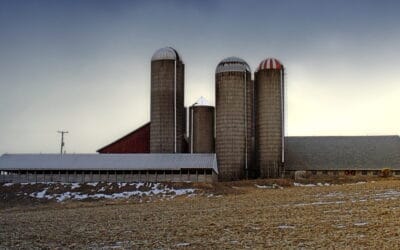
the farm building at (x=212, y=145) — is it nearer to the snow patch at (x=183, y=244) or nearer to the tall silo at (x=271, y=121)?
the tall silo at (x=271, y=121)

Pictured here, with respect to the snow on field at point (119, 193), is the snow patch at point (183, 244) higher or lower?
Result: lower

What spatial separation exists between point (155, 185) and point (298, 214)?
3219 centimetres

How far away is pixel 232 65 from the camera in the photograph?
71.2 meters

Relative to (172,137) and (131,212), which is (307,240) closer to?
(131,212)

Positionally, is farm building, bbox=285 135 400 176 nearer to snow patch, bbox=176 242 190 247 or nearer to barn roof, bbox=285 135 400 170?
barn roof, bbox=285 135 400 170

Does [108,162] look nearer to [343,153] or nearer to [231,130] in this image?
[231,130]

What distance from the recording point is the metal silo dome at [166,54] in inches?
2862

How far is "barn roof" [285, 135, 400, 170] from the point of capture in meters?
74.2

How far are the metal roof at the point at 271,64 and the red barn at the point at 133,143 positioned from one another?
17.0 meters

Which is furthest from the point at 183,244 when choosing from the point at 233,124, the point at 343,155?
the point at 343,155

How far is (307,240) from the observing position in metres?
19.2

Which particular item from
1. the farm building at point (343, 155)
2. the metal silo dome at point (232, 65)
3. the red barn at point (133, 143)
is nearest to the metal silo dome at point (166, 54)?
the metal silo dome at point (232, 65)

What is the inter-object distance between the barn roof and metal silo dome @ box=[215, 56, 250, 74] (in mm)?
13824

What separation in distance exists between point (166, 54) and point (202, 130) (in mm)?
10769
